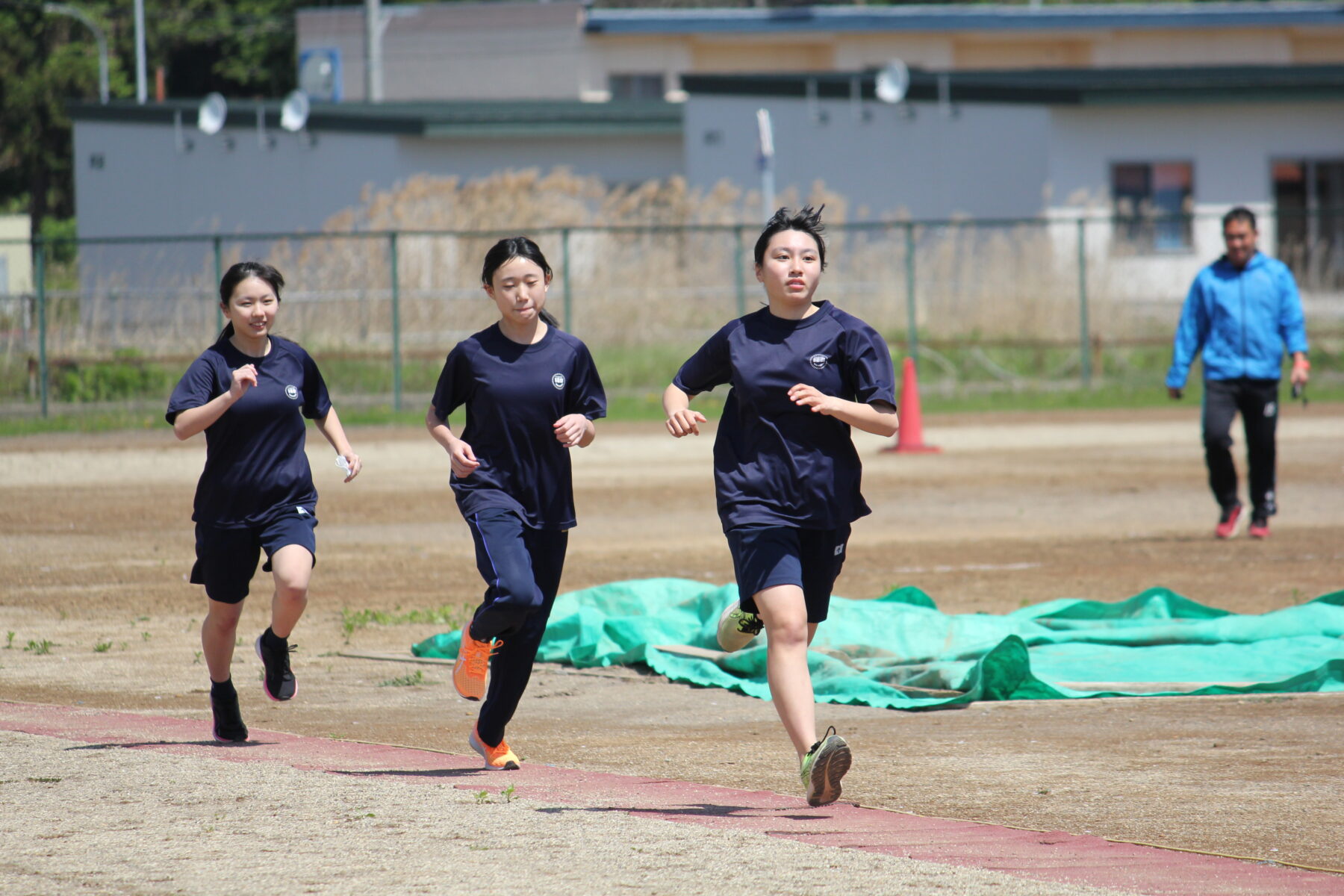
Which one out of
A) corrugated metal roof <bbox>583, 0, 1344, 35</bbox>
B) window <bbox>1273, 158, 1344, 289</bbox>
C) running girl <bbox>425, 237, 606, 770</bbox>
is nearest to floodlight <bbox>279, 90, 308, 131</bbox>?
corrugated metal roof <bbox>583, 0, 1344, 35</bbox>

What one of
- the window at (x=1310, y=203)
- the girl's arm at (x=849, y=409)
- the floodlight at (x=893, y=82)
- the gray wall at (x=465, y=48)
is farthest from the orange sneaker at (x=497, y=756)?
the gray wall at (x=465, y=48)

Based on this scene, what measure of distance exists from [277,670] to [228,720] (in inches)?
10.2

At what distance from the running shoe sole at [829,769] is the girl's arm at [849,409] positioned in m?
0.95

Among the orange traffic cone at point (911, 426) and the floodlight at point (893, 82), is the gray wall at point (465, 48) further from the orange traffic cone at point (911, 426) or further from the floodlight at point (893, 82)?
the orange traffic cone at point (911, 426)

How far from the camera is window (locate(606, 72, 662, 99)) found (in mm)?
44500

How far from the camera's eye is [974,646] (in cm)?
823

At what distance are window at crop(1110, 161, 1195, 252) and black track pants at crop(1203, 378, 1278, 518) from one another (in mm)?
18376

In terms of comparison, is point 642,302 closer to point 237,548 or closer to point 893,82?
point 893,82

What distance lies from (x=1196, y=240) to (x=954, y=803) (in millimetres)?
25918

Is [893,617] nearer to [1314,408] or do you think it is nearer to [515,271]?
[515,271]

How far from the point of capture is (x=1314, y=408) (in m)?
22.6

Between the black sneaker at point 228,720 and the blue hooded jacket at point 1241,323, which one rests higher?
the blue hooded jacket at point 1241,323

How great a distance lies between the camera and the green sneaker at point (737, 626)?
572 centimetres

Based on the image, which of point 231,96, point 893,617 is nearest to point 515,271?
point 893,617
